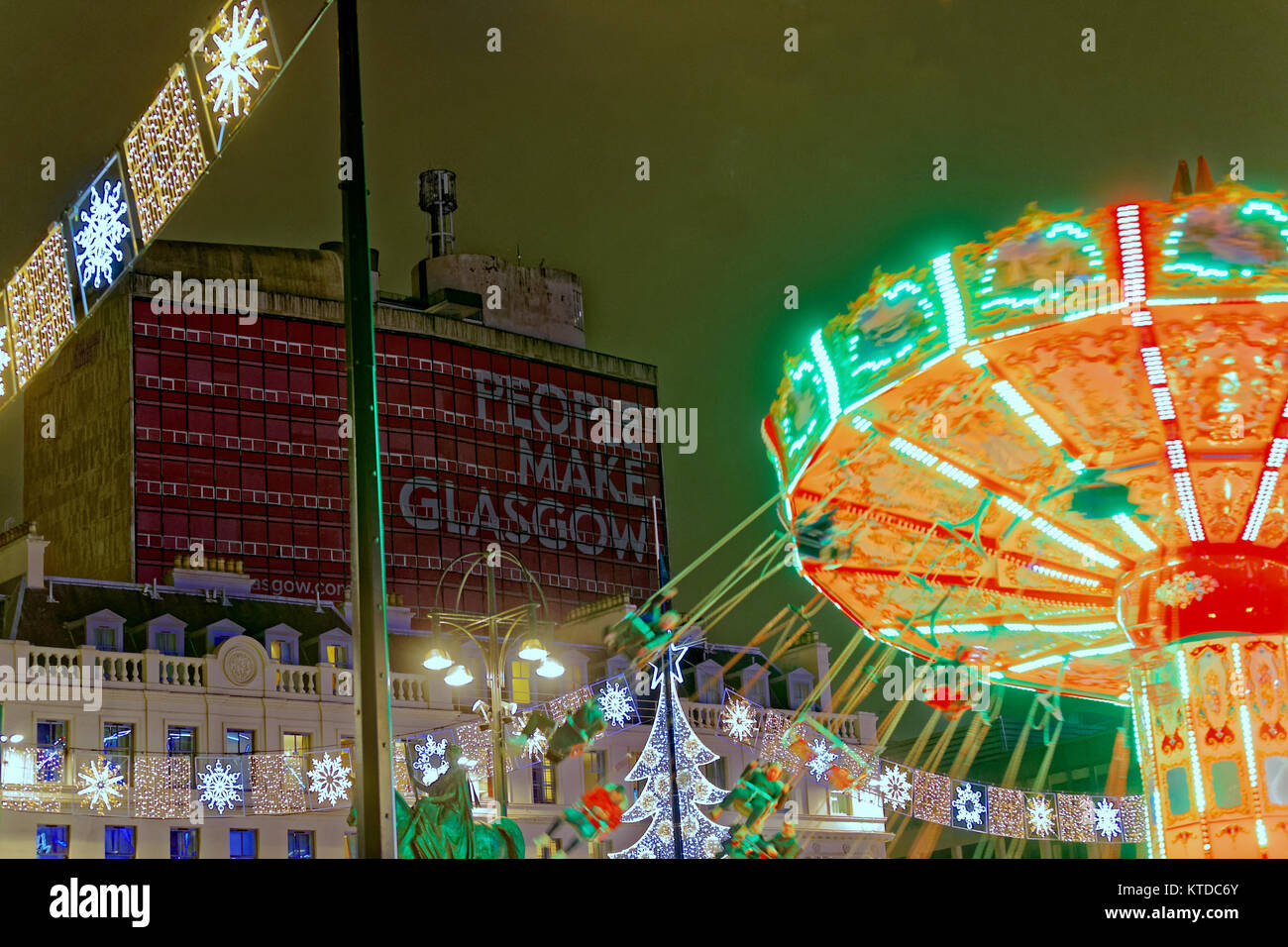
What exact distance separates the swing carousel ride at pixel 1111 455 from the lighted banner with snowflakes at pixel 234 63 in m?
5.85

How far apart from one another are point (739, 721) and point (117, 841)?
45.8 ft

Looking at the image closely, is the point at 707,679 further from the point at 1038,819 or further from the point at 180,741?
the point at 1038,819

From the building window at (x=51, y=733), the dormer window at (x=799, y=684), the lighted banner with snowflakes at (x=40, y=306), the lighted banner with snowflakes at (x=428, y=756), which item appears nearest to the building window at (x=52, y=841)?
the building window at (x=51, y=733)

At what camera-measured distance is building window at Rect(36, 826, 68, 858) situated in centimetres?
3381

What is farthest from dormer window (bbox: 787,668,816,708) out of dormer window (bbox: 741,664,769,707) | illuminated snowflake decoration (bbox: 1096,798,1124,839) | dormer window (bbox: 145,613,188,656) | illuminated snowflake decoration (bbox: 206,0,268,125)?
illuminated snowflake decoration (bbox: 206,0,268,125)

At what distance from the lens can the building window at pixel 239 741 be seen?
123 ft

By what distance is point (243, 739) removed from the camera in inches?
1487

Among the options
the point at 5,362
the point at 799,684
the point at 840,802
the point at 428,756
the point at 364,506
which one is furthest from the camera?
the point at 799,684

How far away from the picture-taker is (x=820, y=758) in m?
38.2

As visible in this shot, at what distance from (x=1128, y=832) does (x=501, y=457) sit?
50159 millimetres

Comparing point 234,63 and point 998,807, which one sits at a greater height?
point 234,63

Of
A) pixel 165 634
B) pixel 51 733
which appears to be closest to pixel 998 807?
pixel 51 733

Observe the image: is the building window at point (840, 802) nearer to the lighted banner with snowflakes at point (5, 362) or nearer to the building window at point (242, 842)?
the building window at point (242, 842)
